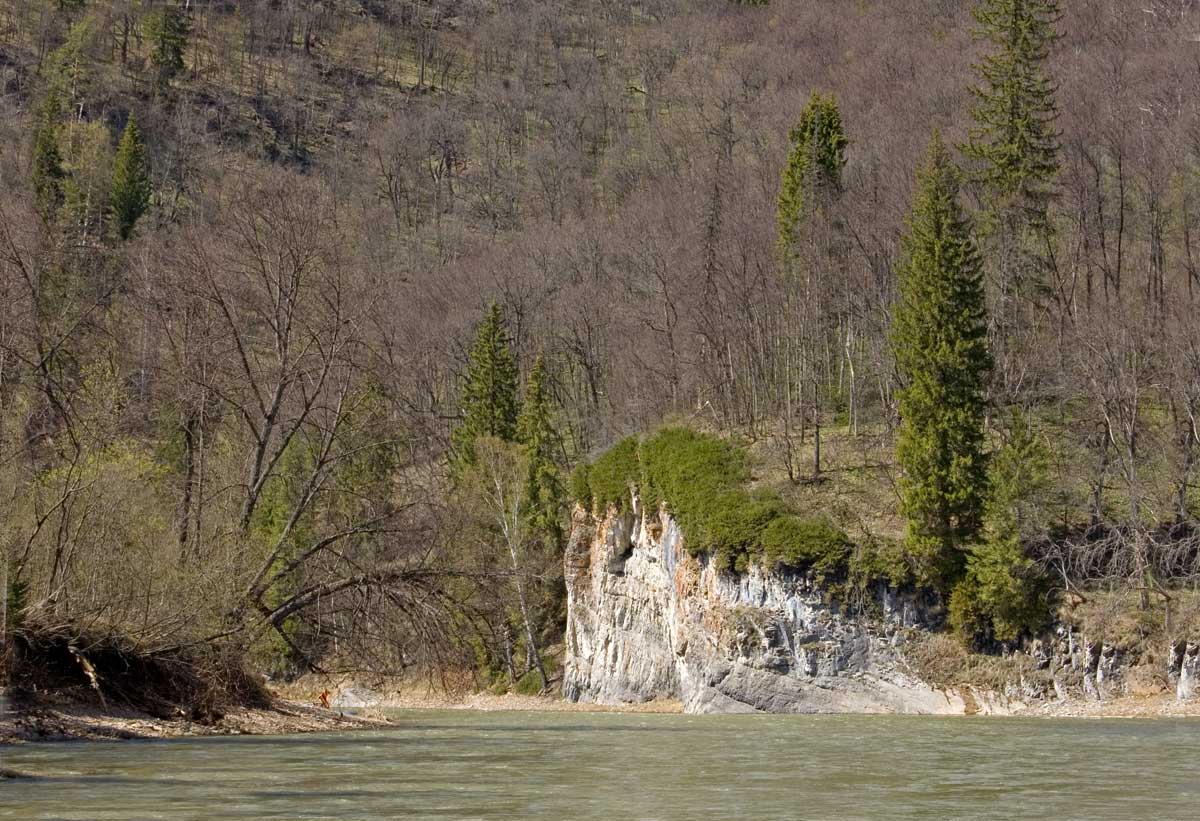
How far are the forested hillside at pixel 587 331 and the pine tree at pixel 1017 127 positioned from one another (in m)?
0.21

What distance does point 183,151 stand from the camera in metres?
145

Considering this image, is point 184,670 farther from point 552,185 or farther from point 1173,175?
point 552,185

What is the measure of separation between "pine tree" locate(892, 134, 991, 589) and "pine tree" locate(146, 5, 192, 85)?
391ft

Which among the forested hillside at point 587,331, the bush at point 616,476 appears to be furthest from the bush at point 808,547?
the bush at point 616,476

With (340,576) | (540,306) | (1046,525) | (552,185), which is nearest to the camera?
(340,576)

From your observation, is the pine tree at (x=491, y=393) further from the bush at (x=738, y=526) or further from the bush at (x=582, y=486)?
the bush at (x=738, y=526)

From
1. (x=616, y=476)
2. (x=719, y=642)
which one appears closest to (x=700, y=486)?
(x=719, y=642)

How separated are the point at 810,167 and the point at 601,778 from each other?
54600 millimetres

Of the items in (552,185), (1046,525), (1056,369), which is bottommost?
(1046,525)

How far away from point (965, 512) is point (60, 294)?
3038 cm

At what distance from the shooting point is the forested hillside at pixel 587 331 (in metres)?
27.4

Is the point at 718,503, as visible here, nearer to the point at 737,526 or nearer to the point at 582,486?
the point at 737,526

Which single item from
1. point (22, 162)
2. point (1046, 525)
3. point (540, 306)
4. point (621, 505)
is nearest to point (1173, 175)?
point (1046, 525)

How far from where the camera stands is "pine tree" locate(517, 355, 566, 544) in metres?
67.3
